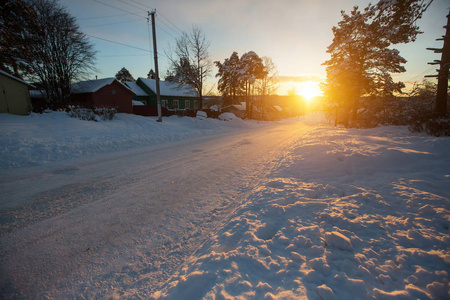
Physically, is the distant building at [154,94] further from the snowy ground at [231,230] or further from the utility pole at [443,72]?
the snowy ground at [231,230]

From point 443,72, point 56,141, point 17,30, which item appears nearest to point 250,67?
point 443,72

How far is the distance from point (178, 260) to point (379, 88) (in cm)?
2301

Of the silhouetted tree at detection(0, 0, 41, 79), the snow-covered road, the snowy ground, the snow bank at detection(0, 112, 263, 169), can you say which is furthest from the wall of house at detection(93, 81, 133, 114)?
the snow-covered road

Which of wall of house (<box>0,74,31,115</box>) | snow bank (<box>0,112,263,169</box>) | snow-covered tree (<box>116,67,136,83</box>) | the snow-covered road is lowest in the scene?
the snow-covered road

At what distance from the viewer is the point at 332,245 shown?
2.37 m

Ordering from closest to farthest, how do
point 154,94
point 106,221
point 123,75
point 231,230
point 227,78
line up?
1. point 231,230
2. point 106,221
3. point 154,94
4. point 227,78
5. point 123,75

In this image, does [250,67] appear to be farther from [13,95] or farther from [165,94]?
[13,95]

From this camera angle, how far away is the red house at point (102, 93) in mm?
23156

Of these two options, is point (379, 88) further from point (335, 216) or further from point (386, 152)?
point (335, 216)

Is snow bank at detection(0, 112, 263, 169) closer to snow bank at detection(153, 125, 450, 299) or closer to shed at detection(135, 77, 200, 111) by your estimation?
snow bank at detection(153, 125, 450, 299)

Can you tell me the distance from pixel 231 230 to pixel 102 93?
28.1 metres

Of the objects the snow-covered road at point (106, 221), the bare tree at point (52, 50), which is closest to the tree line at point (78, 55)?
the bare tree at point (52, 50)

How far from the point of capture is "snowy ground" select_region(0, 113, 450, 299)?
74.2 inches

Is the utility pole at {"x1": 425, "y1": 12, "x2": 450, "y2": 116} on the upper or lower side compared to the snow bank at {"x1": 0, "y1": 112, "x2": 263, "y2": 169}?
upper
